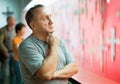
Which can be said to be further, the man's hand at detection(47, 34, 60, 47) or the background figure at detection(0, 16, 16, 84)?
the background figure at detection(0, 16, 16, 84)

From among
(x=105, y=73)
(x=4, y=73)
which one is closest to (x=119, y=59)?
(x=105, y=73)

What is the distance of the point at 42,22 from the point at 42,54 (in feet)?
0.67

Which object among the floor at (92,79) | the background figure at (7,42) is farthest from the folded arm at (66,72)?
the background figure at (7,42)

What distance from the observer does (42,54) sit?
1594 millimetres

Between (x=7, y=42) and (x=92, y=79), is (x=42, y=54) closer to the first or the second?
(x=92, y=79)

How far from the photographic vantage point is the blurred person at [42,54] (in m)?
1.54

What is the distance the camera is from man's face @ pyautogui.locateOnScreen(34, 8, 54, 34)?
161 cm

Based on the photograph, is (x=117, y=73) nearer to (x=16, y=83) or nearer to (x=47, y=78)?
(x=47, y=78)

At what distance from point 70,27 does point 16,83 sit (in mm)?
1641

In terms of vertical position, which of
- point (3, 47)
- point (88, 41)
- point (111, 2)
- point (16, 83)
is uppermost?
point (111, 2)

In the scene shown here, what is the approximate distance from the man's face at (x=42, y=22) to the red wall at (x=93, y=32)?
82cm

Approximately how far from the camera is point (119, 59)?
7.23 feet

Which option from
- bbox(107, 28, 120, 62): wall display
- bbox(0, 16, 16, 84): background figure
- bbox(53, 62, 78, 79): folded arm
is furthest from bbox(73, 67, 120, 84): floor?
bbox(0, 16, 16, 84): background figure

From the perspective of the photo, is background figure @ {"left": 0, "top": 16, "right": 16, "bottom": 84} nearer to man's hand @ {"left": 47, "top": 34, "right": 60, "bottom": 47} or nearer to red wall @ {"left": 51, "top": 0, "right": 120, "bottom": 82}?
red wall @ {"left": 51, "top": 0, "right": 120, "bottom": 82}
